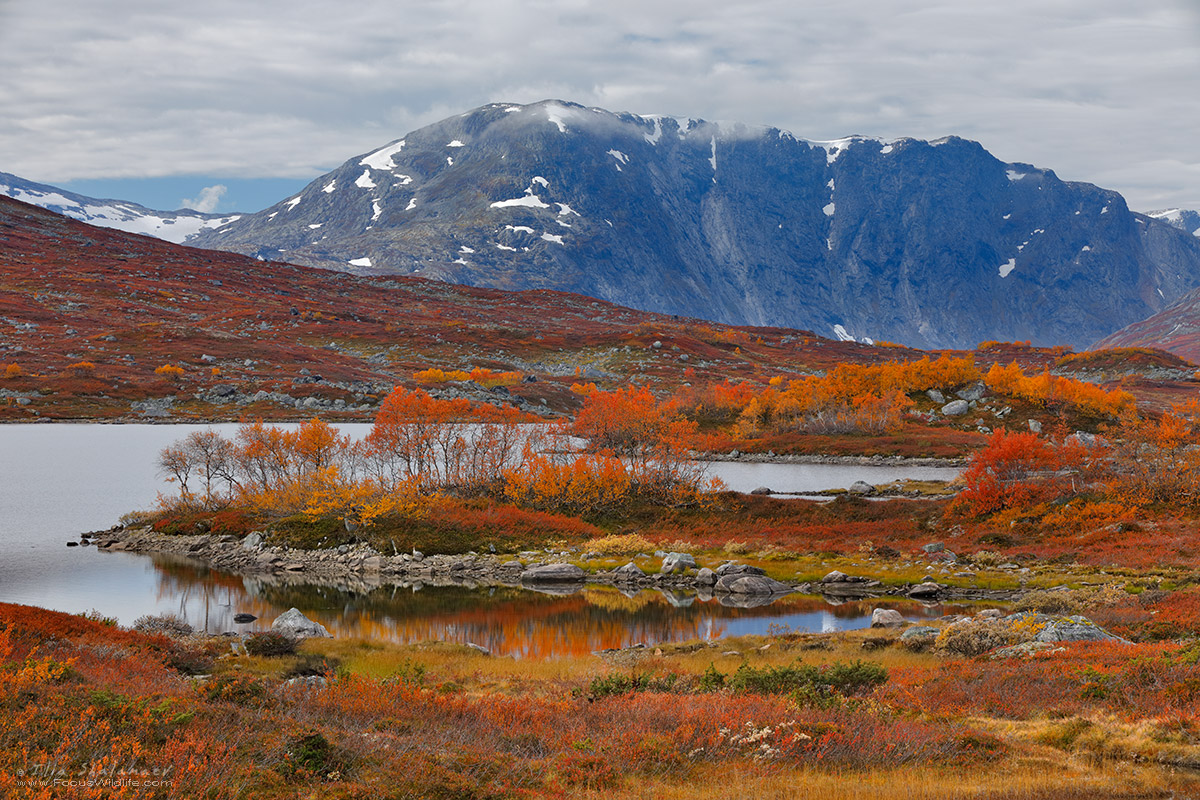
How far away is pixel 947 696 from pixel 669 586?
99.4 feet

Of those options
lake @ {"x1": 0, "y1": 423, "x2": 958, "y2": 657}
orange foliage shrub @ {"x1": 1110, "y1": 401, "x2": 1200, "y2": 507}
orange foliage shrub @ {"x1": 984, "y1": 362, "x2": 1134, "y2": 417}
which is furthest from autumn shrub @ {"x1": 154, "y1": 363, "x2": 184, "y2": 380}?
orange foliage shrub @ {"x1": 984, "y1": 362, "x2": 1134, "y2": 417}

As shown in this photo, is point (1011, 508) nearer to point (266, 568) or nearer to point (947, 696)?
point (947, 696)

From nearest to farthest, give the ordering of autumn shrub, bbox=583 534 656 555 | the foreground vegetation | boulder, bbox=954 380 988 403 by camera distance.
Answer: the foreground vegetation, autumn shrub, bbox=583 534 656 555, boulder, bbox=954 380 988 403

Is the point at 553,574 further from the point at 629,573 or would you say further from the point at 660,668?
the point at 660,668

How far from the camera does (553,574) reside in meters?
52.9

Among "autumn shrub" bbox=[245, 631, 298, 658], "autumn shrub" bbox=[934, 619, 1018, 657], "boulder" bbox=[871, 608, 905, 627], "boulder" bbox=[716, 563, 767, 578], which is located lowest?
"boulder" bbox=[716, 563, 767, 578]

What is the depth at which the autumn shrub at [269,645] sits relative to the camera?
30.5 meters

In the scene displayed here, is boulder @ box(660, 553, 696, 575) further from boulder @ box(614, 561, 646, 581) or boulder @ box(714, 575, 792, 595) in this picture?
boulder @ box(714, 575, 792, 595)

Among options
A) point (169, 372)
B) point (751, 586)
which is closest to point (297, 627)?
point (751, 586)

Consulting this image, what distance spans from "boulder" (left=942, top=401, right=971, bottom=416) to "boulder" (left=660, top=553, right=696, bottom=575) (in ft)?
314

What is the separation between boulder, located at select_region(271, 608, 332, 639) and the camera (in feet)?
118

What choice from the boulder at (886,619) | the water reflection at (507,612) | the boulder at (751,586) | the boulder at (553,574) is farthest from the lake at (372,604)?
the boulder at (553,574)

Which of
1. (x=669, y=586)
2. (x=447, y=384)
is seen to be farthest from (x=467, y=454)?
(x=447, y=384)

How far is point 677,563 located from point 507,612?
13197 mm
